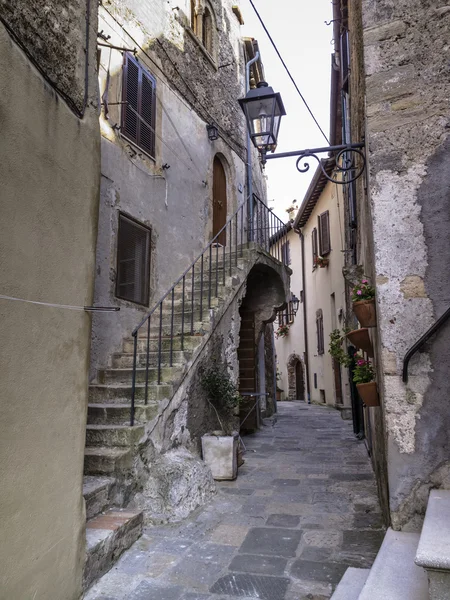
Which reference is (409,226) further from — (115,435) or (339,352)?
(115,435)

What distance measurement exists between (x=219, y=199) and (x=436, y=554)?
891 centimetres

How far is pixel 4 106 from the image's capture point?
2.22 m

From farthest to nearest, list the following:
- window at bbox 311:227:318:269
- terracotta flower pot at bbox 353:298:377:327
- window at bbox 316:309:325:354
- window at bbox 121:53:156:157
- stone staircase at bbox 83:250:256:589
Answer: window at bbox 311:227:318:269
window at bbox 316:309:325:354
window at bbox 121:53:156:157
terracotta flower pot at bbox 353:298:377:327
stone staircase at bbox 83:250:256:589

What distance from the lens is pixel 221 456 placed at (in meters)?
5.26

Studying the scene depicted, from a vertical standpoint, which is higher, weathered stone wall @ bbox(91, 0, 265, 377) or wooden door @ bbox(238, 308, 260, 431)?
weathered stone wall @ bbox(91, 0, 265, 377)

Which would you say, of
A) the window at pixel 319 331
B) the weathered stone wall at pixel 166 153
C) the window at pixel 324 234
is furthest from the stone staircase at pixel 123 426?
the window at pixel 319 331

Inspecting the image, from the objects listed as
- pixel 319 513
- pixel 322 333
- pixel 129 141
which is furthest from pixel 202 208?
pixel 322 333

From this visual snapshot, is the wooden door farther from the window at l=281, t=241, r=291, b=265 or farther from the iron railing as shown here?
the iron railing

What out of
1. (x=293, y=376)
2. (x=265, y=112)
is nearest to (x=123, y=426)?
(x=265, y=112)

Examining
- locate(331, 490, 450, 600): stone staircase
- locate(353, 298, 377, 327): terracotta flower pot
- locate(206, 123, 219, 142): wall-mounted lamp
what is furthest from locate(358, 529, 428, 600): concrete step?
locate(206, 123, 219, 142): wall-mounted lamp

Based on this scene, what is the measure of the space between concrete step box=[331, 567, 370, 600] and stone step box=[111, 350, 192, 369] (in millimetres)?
2968

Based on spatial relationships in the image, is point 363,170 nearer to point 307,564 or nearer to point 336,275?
point 307,564

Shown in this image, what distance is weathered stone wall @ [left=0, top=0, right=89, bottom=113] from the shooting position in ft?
7.91

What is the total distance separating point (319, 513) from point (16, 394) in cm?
301
